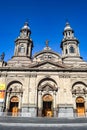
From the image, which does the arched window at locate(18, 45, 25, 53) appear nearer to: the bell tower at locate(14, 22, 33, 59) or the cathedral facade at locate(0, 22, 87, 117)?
the bell tower at locate(14, 22, 33, 59)

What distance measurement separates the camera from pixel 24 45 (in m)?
39.8

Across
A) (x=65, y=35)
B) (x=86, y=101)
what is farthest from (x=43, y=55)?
(x=86, y=101)

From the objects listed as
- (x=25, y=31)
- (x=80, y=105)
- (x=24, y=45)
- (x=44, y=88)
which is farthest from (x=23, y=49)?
(x=80, y=105)

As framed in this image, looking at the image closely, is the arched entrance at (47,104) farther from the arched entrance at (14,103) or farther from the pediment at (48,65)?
the pediment at (48,65)

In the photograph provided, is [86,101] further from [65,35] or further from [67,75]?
[65,35]

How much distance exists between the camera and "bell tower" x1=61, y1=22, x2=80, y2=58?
128ft

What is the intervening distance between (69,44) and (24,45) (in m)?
11.3

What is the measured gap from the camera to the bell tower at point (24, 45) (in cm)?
3909

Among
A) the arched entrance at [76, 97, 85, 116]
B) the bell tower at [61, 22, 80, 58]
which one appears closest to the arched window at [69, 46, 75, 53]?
the bell tower at [61, 22, 80, 58]

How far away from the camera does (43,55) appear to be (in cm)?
3884

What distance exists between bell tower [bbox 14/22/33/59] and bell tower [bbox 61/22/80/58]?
8.61 metres

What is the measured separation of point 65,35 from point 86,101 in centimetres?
1908

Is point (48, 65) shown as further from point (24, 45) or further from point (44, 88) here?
point (24, 45)

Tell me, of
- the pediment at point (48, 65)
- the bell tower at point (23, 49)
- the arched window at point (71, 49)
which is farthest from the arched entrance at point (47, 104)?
the arched window at point (71, 49)
